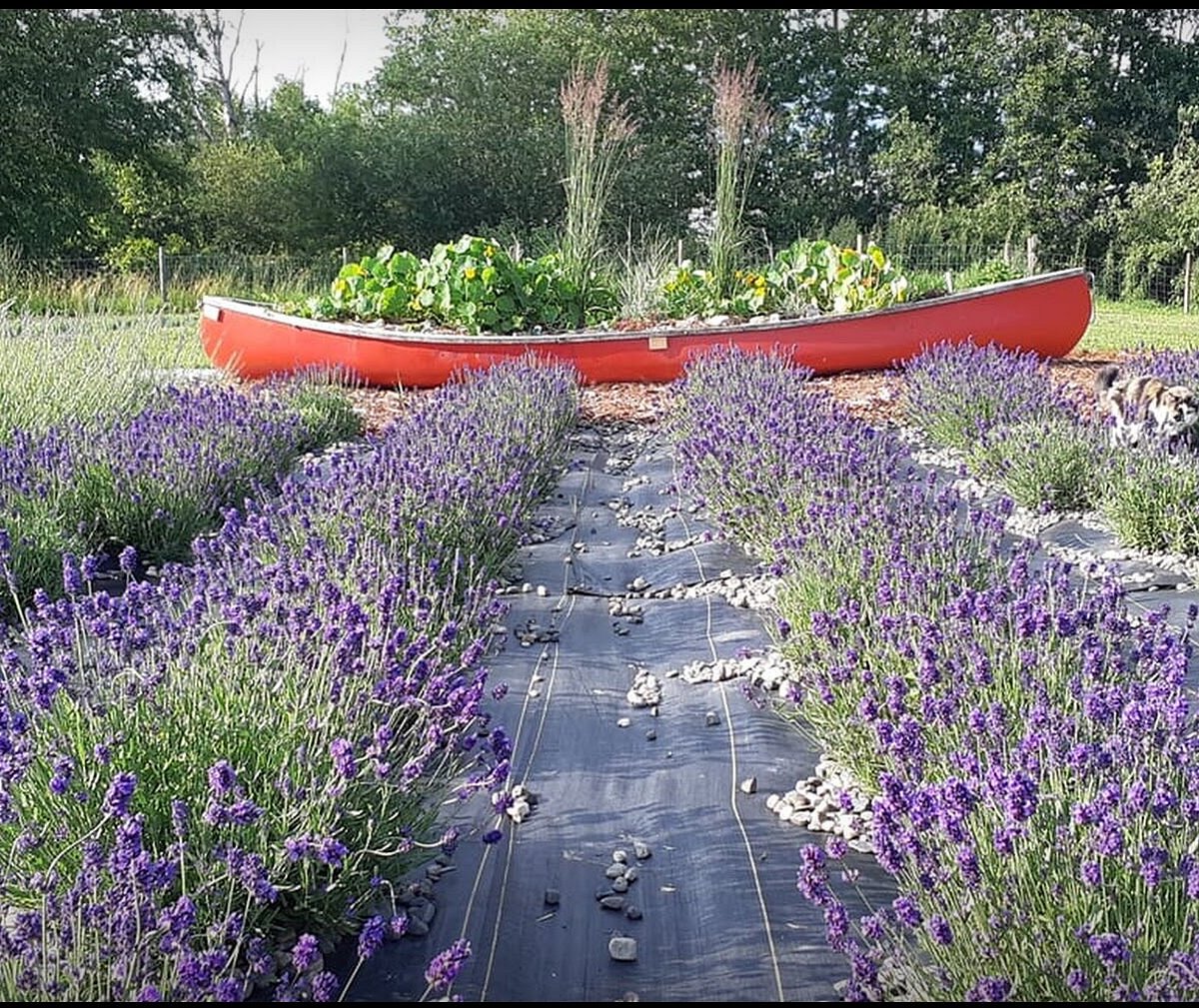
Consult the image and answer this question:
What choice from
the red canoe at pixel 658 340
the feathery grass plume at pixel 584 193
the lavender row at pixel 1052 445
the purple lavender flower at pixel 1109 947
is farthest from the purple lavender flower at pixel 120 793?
the feathery grass plume at pixel 584 193

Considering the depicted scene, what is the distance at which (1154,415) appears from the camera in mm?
4754

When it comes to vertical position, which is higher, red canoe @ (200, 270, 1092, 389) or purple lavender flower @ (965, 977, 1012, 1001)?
red canoe @ (200, 270, 1092, 389)

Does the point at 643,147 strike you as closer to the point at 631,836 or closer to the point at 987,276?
the point at 987,276

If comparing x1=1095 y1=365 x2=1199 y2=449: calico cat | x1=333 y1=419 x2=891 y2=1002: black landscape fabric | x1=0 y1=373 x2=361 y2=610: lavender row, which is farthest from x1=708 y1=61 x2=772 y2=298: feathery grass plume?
x1=333 y1=419 x2=891 y2=1002: black landscape fabric

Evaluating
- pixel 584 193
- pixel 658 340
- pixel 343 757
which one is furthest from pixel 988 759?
pixel 584 193

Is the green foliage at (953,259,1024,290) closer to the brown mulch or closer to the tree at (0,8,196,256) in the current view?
the brown mulch

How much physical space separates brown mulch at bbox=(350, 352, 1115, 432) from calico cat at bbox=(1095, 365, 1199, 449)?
1769 mm

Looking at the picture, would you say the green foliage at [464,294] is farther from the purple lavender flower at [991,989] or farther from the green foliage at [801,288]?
the purple lavender flower at [991,989]

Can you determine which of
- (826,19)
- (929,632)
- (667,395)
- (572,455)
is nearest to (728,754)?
(929,632)

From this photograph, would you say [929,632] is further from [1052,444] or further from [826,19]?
[826,19]

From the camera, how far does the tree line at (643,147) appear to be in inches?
685

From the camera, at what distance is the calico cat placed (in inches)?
184

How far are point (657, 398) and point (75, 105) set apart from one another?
14822mm

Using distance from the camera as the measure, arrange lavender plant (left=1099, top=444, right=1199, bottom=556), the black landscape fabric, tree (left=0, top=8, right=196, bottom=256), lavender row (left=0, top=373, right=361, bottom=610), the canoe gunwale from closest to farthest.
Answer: the black landscape fabric → lavender row (left=0, top=373, right=361, bottom=610) → lavender plant (left=1099, top=444, right=1199, bottom=556) → the canoe gunwale → tree (left=0, top=8, right=196, bottom=256)
